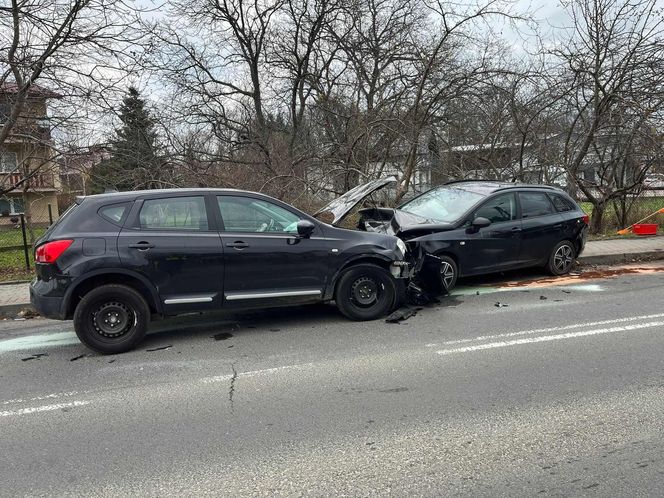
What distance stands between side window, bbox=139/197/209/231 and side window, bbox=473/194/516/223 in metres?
4.45

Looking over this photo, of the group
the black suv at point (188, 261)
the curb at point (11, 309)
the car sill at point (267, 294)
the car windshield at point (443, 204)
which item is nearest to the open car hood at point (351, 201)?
the black suv at point (188, 261)

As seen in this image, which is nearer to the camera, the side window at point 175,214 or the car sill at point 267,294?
the side window at point 175,214

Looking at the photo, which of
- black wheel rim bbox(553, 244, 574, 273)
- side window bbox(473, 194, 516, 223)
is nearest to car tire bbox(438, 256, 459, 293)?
side window bbox(473, 194, 516, 223)

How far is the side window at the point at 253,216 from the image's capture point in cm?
577

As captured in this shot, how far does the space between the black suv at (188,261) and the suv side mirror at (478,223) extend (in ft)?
6.97

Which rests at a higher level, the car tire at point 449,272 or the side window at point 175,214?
the side window at point 175,214

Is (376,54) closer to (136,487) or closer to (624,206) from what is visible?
(624,206)

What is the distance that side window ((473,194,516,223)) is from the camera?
8142 millimetres

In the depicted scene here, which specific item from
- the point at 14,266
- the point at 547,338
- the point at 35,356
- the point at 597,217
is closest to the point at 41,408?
the point at 35,356

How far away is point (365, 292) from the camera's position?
630 centimetres

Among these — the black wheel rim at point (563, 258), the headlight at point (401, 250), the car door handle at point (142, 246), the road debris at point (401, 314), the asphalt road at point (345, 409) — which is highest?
the car door handle at point (142, 246)

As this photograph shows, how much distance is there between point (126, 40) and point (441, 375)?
9624 mm

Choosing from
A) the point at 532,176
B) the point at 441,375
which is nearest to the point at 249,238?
the point at 441,375

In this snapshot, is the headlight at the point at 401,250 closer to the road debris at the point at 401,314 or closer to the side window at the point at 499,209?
the road debris at the point at 401,314
